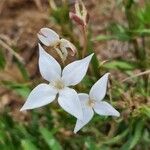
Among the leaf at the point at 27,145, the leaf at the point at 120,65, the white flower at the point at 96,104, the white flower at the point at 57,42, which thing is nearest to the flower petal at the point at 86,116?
the white flower at the point at 96,104

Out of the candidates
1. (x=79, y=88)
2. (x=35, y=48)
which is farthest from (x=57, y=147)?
(x=35, y=48)

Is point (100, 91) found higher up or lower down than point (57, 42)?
lower down

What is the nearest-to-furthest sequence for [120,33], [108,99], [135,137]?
[108,99], [135,137], [120,33]

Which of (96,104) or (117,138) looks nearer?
(96,104)

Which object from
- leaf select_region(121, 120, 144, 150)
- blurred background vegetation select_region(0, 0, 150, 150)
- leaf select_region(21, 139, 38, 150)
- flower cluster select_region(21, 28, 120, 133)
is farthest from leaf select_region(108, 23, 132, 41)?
flower cluster select_region(21, 28, 120, 133)

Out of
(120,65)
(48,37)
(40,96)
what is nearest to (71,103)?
(40,96)

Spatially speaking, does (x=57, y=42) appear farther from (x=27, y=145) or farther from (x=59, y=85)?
(x=27, y=145)

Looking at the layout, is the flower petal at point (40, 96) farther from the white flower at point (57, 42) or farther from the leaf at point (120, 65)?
the leaf at point (120, 65)
